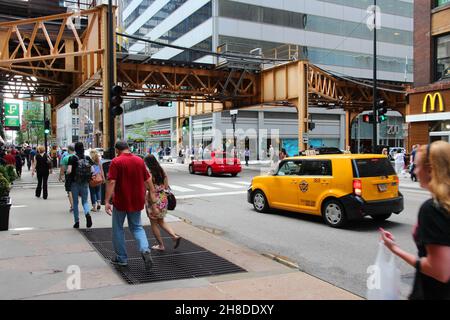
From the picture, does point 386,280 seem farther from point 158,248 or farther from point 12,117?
point 12,117

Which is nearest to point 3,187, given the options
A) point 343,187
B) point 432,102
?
point 343,187

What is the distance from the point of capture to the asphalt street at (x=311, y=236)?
6242mm

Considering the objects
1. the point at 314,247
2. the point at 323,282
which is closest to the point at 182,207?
the point at 314,247

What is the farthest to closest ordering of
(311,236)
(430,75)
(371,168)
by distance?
(430,75)
(371,168)
(311,236)

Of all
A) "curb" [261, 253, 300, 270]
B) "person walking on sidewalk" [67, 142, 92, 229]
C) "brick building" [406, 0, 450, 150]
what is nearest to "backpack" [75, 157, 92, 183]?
"person walking on sidewalk" [67, 142, 92, 229]

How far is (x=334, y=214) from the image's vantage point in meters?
9.61

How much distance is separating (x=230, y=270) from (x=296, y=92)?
21052 mm

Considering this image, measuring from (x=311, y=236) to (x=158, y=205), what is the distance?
341 centimetres

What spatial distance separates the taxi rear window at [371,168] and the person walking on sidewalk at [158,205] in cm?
440

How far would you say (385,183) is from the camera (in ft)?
31.4

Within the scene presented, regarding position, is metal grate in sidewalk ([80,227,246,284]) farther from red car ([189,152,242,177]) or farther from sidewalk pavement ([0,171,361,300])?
red car ([189,152,242,177])

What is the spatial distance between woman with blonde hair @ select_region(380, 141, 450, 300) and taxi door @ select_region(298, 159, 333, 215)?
285 inches

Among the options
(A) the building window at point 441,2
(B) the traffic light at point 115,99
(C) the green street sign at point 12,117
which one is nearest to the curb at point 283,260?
(B) the traffic light at point 115,99

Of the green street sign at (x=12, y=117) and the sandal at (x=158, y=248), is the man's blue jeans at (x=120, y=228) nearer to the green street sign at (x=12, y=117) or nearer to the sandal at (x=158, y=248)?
the sandal at (x=158, y=248)
